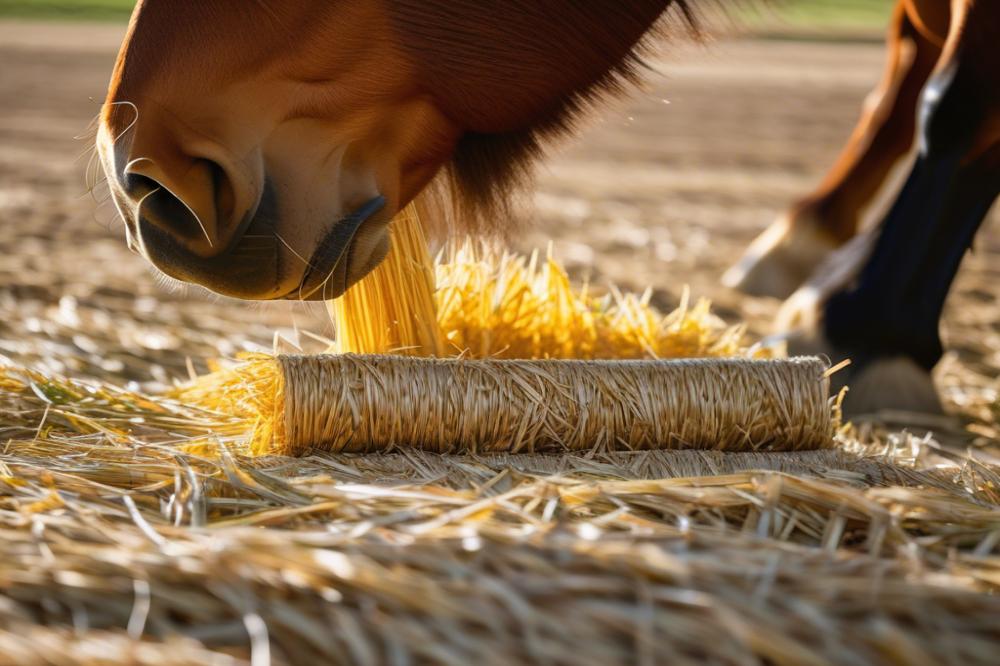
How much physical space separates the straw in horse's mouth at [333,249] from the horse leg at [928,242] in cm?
121

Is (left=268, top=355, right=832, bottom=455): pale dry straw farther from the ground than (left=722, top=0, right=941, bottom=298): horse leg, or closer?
closer

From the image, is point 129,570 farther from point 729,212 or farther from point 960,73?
point 729,212

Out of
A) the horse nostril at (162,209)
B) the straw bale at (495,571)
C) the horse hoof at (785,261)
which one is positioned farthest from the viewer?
the horse hoof at (785,261)

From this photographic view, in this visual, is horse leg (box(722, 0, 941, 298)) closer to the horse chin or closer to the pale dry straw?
the pale dry straw

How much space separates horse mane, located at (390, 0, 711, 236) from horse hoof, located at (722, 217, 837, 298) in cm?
142

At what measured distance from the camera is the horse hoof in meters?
3.00

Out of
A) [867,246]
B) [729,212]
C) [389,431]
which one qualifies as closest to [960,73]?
[867,246]

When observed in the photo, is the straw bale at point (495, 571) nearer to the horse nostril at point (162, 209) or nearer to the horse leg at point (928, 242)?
the horse nostril at point (162, 209)

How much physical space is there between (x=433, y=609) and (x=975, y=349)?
7.39 feet

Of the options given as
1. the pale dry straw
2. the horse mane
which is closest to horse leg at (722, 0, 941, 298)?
the horse mane

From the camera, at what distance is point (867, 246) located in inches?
92.7

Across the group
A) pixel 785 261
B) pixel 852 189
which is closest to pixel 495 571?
pixel 785 261

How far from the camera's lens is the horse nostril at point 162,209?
A: 4.15 ft

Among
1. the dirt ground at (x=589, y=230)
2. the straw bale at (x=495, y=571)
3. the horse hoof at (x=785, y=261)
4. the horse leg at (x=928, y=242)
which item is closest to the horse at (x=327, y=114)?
the dirt ground at (x=589, y=230)
